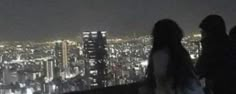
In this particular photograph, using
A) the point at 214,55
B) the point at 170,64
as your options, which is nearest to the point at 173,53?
the point at 170,64

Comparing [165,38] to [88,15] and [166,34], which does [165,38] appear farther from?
[88,15]

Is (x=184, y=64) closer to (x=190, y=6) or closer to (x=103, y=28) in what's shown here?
(x=103, y=28)

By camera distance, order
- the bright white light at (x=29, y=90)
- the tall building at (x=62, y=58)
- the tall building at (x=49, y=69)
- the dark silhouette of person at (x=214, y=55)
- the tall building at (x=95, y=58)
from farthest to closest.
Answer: the tall building at (x=95, y=58), the tall building at (x=62, y=58), the tall building at (x=49, y=69), the bright white light at (x=29, y=90), the dark silhouette of person at (x=214, y=55)

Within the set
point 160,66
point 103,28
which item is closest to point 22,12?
point 103,28

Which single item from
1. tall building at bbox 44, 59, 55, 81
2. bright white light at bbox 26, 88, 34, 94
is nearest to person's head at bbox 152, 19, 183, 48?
bright white light at bbox 26, 88, 34, 94

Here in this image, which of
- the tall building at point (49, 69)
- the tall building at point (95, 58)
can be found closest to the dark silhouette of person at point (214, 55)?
the tall building at point (49, 69)

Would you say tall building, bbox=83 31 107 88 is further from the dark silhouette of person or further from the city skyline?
the dark silhouette of person

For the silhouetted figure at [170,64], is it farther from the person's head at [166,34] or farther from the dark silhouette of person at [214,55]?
the dark silhouette of person at [214,55]
